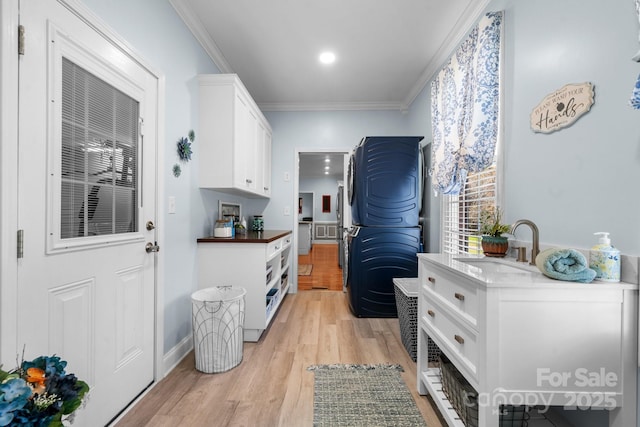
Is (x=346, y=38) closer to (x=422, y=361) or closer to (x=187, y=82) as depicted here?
(x=187, y=82)

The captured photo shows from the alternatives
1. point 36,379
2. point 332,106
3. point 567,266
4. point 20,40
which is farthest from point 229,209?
point 567,266

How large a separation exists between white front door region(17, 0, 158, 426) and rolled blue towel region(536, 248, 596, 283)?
1991 millimetres

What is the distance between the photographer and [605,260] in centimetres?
100

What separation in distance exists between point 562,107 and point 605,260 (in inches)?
29.2

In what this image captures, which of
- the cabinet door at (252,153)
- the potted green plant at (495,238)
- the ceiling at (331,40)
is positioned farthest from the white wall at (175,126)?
the potted green plant at (495,238)

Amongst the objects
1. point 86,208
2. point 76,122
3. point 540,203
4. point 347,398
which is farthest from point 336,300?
point 76,122

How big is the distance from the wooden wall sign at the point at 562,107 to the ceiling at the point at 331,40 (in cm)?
111

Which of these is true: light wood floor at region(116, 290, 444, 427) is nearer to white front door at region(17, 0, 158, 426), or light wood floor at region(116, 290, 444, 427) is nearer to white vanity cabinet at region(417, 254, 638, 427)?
Answer: white front door at region(17, 0, 158, 426)

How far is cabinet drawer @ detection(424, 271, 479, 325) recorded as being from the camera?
1.06 meters

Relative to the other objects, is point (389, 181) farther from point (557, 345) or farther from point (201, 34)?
point (201, 34)

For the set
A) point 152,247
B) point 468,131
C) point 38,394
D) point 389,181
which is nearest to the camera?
point 38,394

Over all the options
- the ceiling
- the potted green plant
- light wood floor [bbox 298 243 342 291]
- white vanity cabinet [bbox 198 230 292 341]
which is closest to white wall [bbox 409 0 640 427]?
the potted green plant

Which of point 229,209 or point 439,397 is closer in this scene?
point 439,397

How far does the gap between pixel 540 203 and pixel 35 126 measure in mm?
2320
